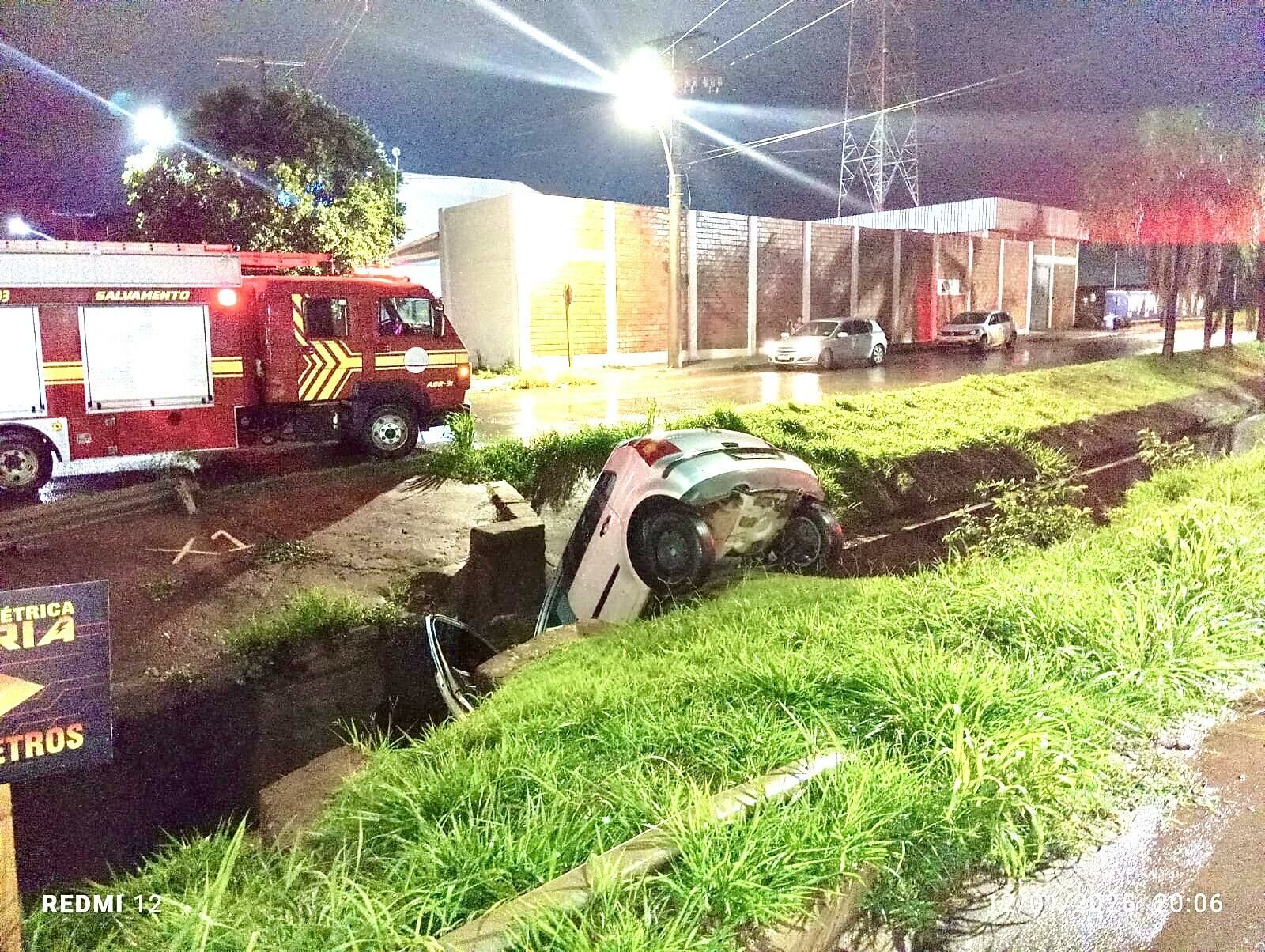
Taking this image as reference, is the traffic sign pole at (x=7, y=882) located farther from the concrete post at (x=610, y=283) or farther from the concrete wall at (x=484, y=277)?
the concrete post at (x=610, y=283)

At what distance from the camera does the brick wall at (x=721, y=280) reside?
2889 centimetres

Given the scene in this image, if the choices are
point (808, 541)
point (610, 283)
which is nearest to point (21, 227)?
point (610, 283)

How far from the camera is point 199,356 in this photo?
10469 millimetres

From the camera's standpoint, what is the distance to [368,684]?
7004 mm

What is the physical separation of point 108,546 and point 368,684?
3.25 meters

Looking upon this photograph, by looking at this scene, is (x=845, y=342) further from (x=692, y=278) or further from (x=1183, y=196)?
(x=1183, y=196)

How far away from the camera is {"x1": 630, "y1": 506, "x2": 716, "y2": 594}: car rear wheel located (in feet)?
21.0

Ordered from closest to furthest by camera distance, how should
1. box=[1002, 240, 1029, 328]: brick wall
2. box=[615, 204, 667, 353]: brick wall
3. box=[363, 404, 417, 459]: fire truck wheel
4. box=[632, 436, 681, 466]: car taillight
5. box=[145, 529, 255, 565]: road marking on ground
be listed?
box=[632, 436, 681, 466]: car taillight, box=[145, 529, 255, 565]: road marking on ground, box=[363, 404, 417, 459]: fire truck wheel, box=[615, 204, 667, 353]: brick wall, box=[1002, 240, 1029, 328]: brick wall

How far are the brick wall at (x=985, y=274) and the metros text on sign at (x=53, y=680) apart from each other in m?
41.5

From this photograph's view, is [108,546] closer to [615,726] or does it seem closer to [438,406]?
[438,406]

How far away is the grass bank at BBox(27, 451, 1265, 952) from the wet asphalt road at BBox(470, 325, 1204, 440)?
8.52 metres

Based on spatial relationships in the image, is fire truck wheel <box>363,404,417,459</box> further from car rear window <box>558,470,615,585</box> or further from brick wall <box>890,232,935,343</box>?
brick wall <box>890,232,935,343</box>

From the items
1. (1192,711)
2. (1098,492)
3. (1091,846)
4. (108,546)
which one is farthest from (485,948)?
(1098,492)

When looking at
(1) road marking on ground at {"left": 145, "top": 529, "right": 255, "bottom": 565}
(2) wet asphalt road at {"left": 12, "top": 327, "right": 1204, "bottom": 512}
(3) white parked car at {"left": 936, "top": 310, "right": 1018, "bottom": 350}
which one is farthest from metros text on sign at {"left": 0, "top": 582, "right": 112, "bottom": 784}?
(3) white parked car at {"left": 936, "top": 310, "right": 1018, "bottom": 350}
